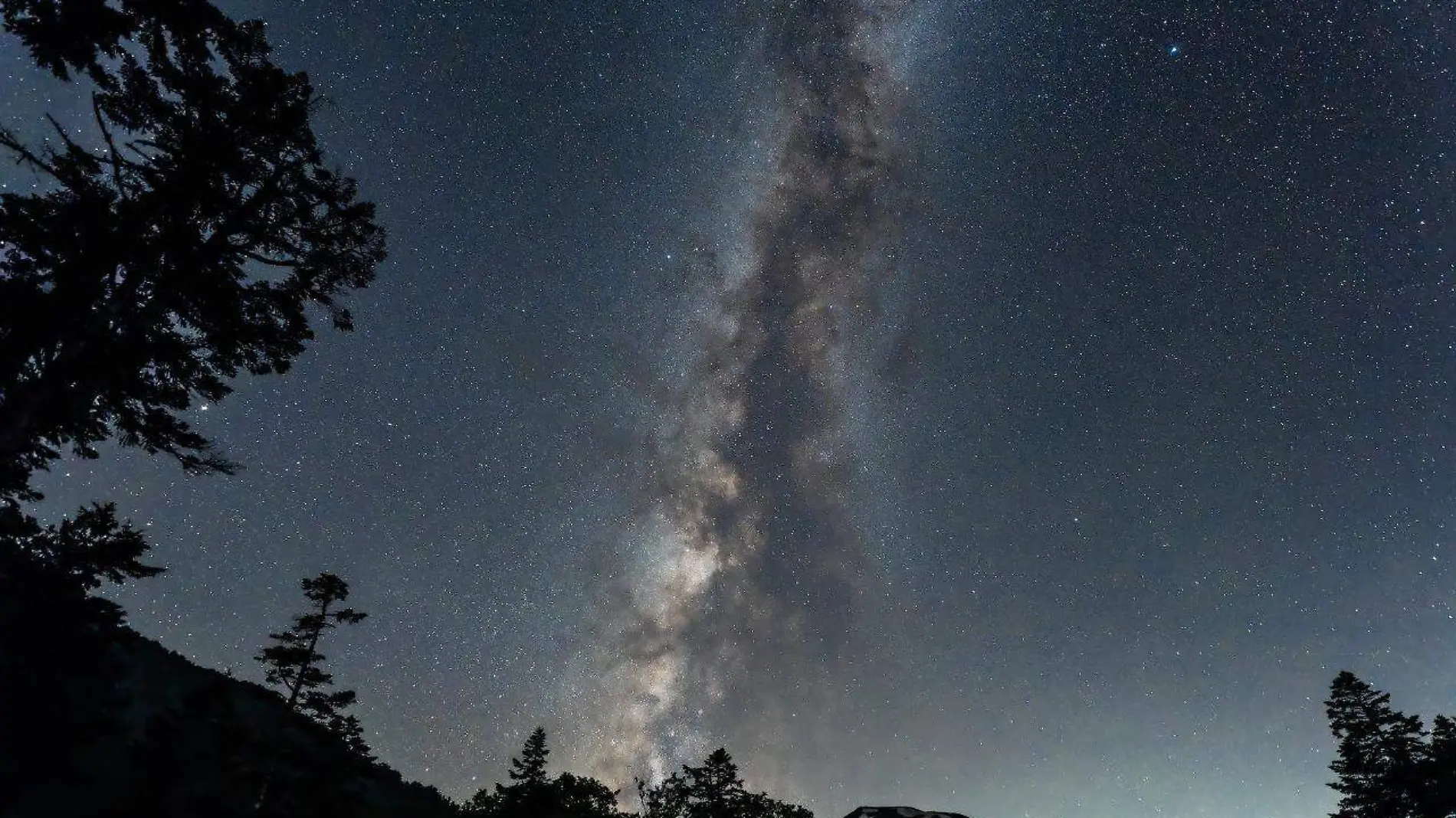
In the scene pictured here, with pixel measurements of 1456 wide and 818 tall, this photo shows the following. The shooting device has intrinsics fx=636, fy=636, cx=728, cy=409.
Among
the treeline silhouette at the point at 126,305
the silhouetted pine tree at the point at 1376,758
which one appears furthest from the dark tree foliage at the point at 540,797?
the silhouetted pine tree at the point at 1376,758

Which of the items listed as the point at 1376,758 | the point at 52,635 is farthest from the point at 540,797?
the point at 1376,758

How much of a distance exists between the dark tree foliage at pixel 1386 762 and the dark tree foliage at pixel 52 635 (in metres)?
53.2

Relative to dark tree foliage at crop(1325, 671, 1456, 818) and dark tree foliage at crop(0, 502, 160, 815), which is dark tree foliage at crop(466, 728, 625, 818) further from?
dark tree foliage at crop(1325, 671, 1456, 818)

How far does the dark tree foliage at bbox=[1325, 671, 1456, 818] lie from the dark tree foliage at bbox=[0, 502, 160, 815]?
5324 cm

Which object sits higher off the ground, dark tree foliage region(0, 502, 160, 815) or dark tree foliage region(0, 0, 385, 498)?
dark tree foliage region(0, 0, 385, 498)

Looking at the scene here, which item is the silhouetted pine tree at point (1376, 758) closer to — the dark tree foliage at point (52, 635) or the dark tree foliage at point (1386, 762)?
the dark tree foliage at point (1386, 762)

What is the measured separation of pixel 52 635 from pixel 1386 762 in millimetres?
55389

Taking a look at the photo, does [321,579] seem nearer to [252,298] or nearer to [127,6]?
[252,298]

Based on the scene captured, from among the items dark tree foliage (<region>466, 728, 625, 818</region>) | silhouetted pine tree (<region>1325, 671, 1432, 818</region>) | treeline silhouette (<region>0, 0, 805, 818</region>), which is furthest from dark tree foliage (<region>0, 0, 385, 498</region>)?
silhouetted pine tree (<region>1325, 671, 1432, 818</region>)

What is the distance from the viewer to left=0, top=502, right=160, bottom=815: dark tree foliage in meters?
12.0

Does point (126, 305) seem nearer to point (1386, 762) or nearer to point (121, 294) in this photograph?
point (121, 294)

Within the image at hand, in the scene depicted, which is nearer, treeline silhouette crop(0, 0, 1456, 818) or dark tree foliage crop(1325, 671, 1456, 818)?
treeline silhouette crop(0, 0, 1456, 818)

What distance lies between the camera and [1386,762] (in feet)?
112

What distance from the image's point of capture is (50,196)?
11250 mm
